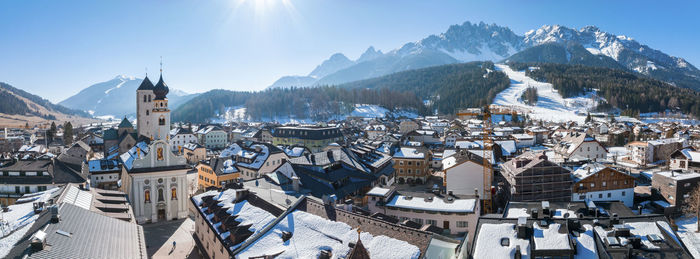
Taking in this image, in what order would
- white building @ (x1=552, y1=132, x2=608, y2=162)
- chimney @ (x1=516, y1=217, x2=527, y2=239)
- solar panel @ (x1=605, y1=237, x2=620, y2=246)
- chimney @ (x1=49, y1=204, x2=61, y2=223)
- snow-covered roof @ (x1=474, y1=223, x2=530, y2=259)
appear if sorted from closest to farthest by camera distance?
snow-covered roof @ (x1=474, y1=223, x2=530, y2=259) → solar panel @ (x1=605, y1=237, x2=620, y2=246) → chimney @ (x1=516, y1=217, x2=527, y2=239) → chimney @ (x1=49, y1=204, x2=61, y2=223) → white building @ (x1=552, y1=132, x2=608, y2=162)

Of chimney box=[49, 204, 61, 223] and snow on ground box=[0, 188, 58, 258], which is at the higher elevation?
chimney box=[49, 204, 61, 223]

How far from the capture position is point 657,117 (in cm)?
18138

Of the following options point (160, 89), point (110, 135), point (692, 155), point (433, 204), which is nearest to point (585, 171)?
point (433, 204)

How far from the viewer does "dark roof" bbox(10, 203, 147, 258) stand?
54.4ft

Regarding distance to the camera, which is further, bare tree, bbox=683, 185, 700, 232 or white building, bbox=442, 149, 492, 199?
white building, bbox=442, 149, 492, 199

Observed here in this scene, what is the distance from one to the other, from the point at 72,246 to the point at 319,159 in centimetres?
3069

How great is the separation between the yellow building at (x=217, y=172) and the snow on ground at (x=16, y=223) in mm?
21996

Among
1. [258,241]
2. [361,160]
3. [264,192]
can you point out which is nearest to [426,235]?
[258,241]

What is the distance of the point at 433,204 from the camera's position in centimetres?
3116

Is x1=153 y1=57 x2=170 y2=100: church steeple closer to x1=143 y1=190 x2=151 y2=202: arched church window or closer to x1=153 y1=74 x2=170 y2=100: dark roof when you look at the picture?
x1=153 y1=74 x2=170 y2=100: dark roof

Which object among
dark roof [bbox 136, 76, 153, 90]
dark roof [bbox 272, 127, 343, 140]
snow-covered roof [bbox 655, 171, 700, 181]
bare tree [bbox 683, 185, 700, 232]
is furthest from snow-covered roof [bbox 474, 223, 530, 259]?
dark roof [bbox 272, 127, 343, 140]

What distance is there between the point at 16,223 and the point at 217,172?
28.3 meters

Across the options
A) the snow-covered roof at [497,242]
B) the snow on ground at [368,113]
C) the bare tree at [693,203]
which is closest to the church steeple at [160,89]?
the snow-covered roof at [497,242]

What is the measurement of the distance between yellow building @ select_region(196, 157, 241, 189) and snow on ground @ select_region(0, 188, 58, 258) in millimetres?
21996
